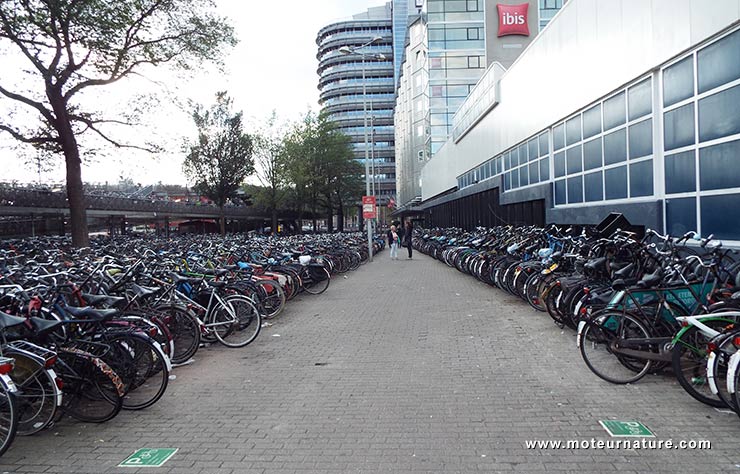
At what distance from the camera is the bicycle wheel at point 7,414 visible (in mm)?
3428

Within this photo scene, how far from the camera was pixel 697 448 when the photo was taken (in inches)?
133

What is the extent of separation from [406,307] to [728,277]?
207 inches

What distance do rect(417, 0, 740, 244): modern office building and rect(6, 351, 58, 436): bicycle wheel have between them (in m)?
7.76

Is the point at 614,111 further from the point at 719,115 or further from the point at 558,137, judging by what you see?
the point at 719,115

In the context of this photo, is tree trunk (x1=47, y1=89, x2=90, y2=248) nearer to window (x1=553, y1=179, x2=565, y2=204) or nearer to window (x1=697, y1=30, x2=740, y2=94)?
window (x1=553, y1=179, x2=565, y2=204)

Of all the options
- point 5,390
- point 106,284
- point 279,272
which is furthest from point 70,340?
point 279,272

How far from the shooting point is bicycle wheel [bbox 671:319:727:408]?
397 centimetres

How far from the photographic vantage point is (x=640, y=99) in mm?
9242

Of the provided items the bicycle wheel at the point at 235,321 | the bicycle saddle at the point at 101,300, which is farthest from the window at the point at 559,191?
the bicycle saddle at the point at 101,300

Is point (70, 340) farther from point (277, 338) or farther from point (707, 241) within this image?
point (707, 241)

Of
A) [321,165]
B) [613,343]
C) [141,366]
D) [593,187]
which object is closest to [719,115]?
[613,343]

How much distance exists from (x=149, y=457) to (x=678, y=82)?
8647 mm

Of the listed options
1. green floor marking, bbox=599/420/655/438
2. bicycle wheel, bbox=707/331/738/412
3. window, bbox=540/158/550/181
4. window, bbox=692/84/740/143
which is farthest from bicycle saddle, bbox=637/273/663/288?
window, bbox=540/158/550/181

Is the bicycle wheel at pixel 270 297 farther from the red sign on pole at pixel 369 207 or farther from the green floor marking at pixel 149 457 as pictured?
the red sign on pole at pixel 369 207
